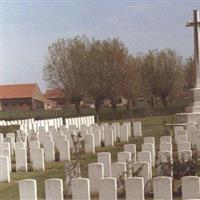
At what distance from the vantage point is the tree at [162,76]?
5141cm

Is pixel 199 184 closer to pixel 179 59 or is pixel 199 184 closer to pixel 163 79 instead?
pixel 163 79

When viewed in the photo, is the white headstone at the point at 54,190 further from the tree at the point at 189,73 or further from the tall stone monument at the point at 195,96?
the tree at the point at 189,73

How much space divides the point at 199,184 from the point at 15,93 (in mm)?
86258

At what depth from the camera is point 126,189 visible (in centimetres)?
655

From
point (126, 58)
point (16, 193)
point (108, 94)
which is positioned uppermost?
point (126, 58)

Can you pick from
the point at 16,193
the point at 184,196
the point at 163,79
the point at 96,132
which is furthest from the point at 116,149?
the point at 163,79

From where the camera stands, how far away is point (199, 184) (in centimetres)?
645

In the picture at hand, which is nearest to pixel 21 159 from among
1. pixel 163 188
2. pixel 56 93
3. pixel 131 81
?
pixel 163 188

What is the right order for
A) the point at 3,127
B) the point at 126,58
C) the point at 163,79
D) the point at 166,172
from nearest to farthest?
the point at 166,172, the point at 3,127, the point at 126,58, the point at 163,79

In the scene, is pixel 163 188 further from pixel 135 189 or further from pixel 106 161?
pixel 106 161

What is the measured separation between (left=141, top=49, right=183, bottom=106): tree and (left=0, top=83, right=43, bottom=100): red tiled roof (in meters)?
40.9

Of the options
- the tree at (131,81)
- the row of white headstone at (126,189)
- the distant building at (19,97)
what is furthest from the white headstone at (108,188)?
the distant building at (19,97)

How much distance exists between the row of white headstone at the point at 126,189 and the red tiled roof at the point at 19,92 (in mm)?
83694

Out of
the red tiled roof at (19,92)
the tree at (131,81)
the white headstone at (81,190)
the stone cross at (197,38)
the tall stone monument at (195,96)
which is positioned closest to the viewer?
the white headstone at (81,190)
